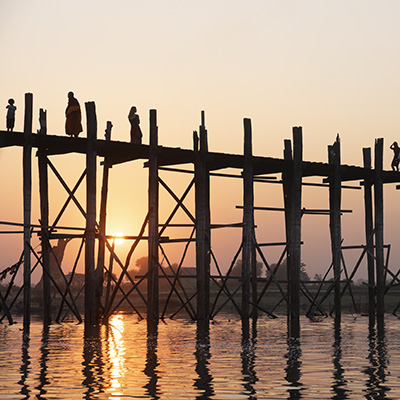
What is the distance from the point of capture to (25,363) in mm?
16172

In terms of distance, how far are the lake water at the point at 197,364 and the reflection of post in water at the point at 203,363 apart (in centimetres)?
2

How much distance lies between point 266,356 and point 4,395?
263 inches

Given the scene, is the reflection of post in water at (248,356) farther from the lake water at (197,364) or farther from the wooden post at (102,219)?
the wooden post at (102,219)

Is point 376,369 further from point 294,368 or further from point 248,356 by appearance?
point 248,356

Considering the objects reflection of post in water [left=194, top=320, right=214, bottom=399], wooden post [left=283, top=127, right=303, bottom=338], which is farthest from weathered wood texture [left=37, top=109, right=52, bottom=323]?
wooden post [left=283, top=127, right=303, bottom=338]

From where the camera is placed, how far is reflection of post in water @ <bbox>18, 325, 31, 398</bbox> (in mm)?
12953

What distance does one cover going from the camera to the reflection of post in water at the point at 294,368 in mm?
12820

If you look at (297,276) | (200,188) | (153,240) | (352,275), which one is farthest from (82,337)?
(352,275)

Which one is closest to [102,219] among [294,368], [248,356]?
[248,356]

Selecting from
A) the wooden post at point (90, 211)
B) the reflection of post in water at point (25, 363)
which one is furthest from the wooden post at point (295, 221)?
the reflection of post in water at point (25, 363)

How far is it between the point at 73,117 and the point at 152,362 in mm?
10590

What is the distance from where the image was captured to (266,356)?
1764 centimetres

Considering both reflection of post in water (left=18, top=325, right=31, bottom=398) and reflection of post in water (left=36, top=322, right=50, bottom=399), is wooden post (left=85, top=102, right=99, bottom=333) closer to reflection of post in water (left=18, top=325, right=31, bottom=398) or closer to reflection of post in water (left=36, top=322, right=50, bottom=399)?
reflection of post in water (left=36, top=322, right=50, bottom=399)

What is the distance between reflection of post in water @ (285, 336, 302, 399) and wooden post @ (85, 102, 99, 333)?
241 inches
